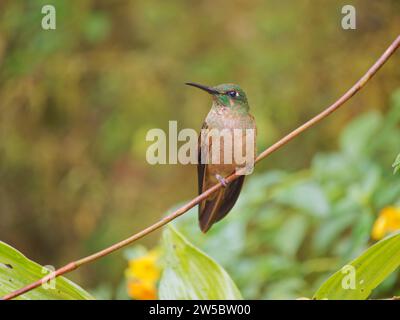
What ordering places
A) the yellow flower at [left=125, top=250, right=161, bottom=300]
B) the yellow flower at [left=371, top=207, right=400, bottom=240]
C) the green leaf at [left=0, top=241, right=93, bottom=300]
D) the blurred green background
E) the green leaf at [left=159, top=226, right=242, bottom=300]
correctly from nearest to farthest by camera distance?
the green leaf at [left=0, top=241, right=93, bottom=300] < the green leaf at [left=159, top=226, right=242, bottom=300] < the yellow flower at [left=371, top=207, right=400, bottom=240] < the yellow flower at [left=125, top=250, right=161, bottom=300] < the blurred green background

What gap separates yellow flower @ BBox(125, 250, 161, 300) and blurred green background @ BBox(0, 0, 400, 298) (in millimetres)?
1389

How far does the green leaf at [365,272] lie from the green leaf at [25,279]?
0.57 m

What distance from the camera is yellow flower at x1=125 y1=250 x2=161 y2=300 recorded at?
2.05 m

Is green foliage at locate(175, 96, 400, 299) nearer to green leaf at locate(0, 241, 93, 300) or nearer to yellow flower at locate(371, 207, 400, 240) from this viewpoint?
yellow flower at locate(371, 207, 400, 240)

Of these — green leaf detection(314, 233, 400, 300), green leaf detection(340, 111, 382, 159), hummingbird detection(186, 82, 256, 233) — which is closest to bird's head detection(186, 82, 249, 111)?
hummingbird detection(186, 82, 256, 233)

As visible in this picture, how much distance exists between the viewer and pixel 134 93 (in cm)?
397

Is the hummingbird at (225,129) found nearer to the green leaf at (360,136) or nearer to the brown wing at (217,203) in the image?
the brown wing at (217,203)

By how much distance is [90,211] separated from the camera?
4105 mm

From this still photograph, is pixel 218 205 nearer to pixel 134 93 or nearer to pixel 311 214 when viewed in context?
pixel 311 214

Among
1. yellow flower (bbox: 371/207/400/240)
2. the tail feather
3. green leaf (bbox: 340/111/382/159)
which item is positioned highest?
green leaf (bbox: 340/111/382/159)

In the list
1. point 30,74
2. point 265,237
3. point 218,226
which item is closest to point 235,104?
point 218,226

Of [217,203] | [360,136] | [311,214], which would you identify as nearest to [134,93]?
[360,136]

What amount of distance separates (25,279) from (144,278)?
76 cm
